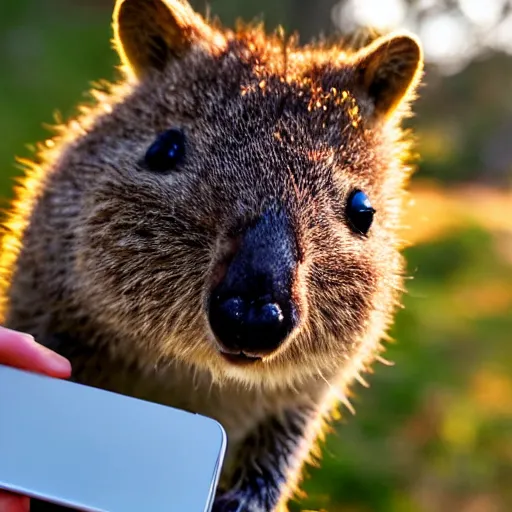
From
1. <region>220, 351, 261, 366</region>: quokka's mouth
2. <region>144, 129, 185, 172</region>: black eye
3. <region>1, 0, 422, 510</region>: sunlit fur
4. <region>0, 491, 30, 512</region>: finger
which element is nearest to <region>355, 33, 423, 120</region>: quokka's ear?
<region>1, 0, 422, 510</region>: sunlit fur

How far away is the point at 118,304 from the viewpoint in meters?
2.83

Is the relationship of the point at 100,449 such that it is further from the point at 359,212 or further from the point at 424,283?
the point at 424,283

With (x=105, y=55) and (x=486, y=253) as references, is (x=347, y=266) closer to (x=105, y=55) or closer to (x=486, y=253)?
(x=105, y=55)

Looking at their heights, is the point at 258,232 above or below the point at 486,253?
above

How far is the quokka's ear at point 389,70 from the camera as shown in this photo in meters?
3.35

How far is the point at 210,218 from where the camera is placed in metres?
2.67

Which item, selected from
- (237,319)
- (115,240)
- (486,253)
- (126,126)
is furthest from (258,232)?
(486,253)

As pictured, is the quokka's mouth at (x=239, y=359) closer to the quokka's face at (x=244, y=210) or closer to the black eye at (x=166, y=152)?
the quokka's face at (x=244, y=210)

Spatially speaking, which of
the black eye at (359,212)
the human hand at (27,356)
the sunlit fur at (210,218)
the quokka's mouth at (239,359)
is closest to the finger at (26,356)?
the human hand at (27,356)

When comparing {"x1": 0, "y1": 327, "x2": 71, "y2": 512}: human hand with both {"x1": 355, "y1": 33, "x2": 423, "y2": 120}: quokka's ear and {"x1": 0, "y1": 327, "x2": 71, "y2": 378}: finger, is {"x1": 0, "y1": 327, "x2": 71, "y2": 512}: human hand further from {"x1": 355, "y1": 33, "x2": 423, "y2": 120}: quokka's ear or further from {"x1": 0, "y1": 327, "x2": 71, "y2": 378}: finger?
{"x1": 355, "y1": 33, "x2": 423, "y2": 120}: quokka's ear

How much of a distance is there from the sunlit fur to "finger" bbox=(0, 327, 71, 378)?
385mm

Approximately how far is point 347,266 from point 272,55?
3.41ft

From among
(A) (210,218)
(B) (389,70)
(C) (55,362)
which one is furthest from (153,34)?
(C) (55,362)

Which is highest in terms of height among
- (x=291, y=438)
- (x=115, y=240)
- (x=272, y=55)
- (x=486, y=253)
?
(x=272, y=55)
